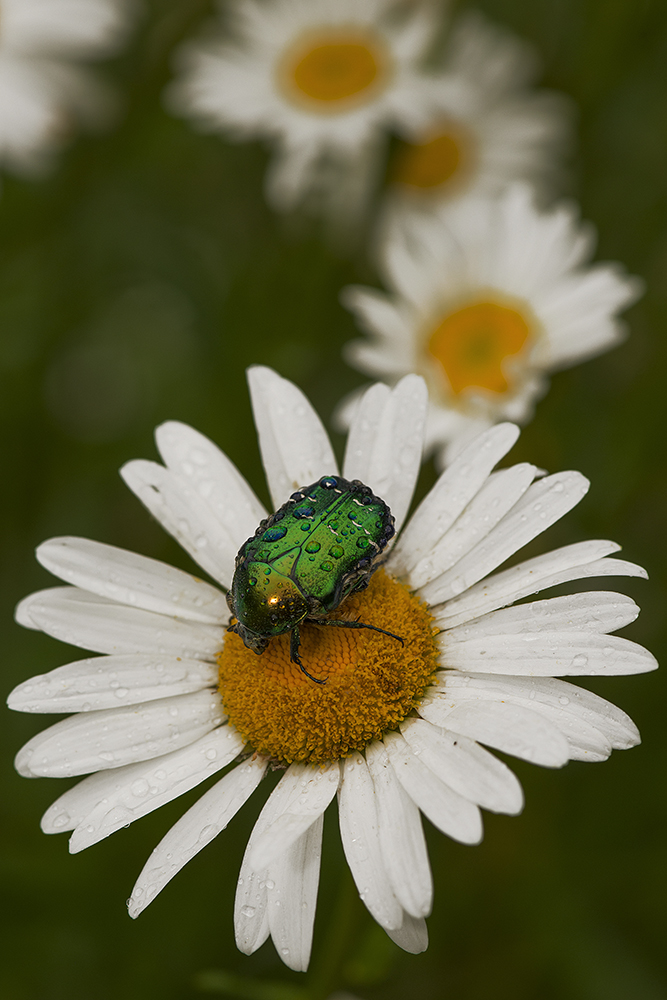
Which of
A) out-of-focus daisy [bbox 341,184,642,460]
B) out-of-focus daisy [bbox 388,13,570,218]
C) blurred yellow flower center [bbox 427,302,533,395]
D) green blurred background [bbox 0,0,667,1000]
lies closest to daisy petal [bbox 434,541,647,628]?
green blurred background [bbox 0,0,667,1000]

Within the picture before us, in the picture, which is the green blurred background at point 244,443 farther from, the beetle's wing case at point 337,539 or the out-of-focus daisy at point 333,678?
the beetle's wing case at point 337,539

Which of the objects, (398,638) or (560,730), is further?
(398,638)

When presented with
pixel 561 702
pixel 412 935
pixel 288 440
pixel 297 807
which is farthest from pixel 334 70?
pixel 412 935

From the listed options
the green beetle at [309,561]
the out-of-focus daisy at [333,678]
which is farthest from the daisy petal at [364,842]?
the green beetle at [309,561]

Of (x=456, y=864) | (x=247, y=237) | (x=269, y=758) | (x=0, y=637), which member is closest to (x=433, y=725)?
(x=269, y=758)

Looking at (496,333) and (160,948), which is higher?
(496,333)

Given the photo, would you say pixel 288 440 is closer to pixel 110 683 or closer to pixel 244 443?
pixel 110 683

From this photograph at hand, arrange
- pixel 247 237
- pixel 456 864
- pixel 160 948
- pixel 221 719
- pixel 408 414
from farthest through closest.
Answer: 1. pixel 247 237
2. pixel 456 864
3. pixel 160 948
4. pixel 408 414
5. pixel 221 719

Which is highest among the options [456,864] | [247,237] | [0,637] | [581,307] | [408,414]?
[247,237]

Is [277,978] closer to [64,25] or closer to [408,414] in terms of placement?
[408,414]
